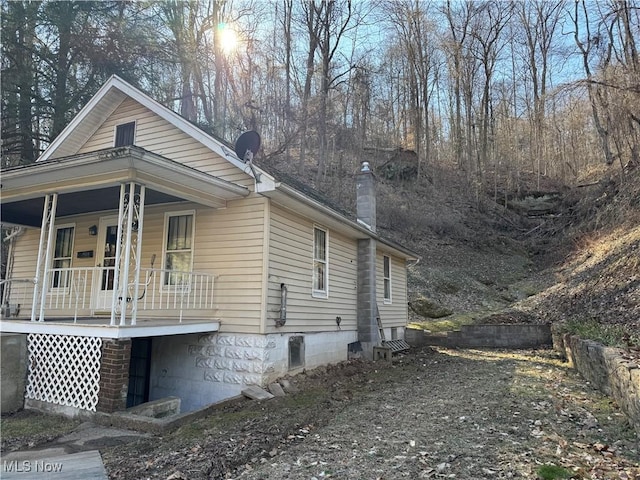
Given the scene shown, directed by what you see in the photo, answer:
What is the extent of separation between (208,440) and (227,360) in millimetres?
2681

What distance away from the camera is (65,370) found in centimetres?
670

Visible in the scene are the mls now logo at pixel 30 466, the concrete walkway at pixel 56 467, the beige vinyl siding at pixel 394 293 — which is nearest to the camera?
the concrete walkway at pixel 56 467

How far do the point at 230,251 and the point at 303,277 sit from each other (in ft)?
5.59

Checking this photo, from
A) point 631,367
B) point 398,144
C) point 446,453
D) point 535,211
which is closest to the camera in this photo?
point 446,453

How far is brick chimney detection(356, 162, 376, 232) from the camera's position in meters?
13.1

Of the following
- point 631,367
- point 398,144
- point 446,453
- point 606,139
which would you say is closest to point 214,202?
point 446,453

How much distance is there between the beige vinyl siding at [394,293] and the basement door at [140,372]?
6.42 m

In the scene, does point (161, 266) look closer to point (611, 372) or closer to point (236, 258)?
point (236, 258)

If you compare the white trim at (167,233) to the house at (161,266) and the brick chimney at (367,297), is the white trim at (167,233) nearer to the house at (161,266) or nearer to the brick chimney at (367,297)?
the house at (161,266)

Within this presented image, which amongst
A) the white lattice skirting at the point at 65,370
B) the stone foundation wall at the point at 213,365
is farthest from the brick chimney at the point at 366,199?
the white lattice skirting at the point at 65,370

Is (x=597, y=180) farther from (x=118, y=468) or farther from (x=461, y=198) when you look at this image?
(x=118, y=468)

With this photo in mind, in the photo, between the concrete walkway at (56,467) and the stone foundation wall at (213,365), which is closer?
the concrete walkway at (56,467)

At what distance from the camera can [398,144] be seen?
29531 millimetres

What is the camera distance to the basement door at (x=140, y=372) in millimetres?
8398
